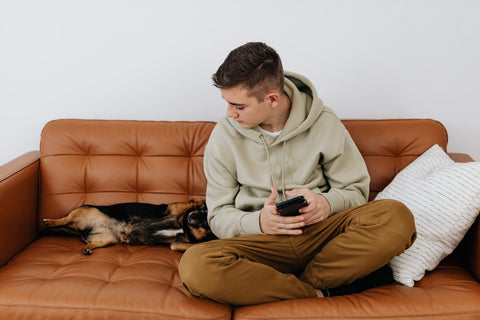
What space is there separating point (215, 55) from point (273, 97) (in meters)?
0.78

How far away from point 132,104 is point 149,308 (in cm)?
131

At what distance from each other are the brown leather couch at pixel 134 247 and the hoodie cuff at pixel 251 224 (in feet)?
0.98

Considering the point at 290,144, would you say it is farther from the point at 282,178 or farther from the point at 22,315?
the point at 22,315

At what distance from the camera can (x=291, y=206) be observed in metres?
1.51

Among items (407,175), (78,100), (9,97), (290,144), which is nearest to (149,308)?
(290,144)

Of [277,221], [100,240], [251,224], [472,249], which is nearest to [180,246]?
[100,240]

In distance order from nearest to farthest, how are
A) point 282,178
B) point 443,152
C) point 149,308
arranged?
point 149,308 < point 282,178 < point 443,152

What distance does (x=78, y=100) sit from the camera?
243 cm

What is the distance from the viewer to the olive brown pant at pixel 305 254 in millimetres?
1474

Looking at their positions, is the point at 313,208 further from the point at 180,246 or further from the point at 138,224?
the point at 138,224

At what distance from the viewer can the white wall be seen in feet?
7.48

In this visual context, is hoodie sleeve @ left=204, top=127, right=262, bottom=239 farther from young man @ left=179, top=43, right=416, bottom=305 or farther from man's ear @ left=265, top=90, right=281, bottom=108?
man's ear @ left=265, top=90, right=281, bottom=108

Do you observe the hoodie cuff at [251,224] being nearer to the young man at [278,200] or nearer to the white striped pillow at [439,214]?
the young man at [278,200]


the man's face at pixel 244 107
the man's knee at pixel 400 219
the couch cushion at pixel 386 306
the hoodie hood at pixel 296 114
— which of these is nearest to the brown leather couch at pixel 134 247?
the couch cushion at pixel 386 306
